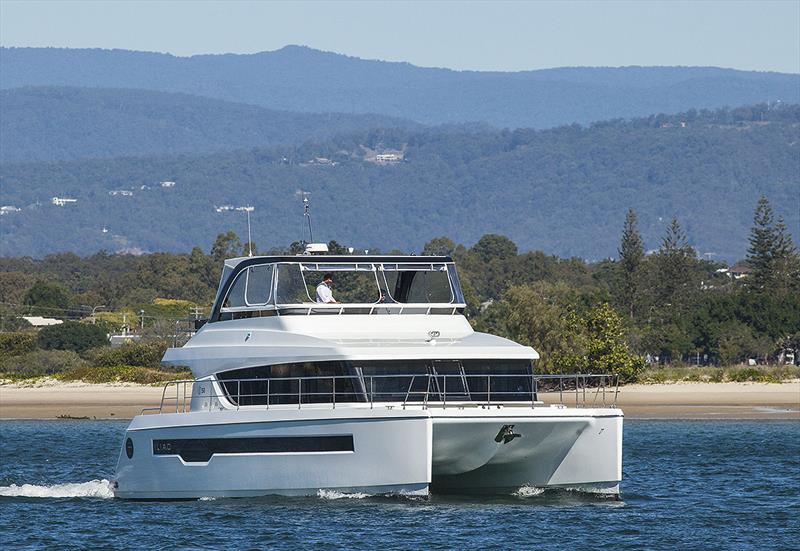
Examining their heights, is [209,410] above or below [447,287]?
below

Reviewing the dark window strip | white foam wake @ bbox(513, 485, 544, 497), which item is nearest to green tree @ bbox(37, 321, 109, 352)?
the dark window strip

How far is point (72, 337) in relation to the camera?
79375 mm

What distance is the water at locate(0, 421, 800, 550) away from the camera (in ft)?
78.1

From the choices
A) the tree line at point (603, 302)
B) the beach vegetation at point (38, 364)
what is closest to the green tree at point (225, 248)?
the tree line at point (603, 302)

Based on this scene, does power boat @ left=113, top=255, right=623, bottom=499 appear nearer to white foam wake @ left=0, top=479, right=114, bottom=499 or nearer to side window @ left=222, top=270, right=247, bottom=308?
side window @ left=222, top=270, right=247, bottom=308

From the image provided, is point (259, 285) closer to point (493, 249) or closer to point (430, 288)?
point (430, 288)

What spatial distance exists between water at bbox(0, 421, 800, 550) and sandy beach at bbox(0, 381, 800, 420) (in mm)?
19312

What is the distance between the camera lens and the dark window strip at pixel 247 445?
25109mm

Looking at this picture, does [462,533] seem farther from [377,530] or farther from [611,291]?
[611,291]

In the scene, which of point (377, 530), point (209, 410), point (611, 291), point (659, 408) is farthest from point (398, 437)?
point (611, 291)

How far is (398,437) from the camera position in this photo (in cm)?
2448

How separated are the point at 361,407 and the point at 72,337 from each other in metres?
56.3

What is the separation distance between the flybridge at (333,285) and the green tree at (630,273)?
65.0 m

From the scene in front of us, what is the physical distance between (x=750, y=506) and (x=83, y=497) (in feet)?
39.4
